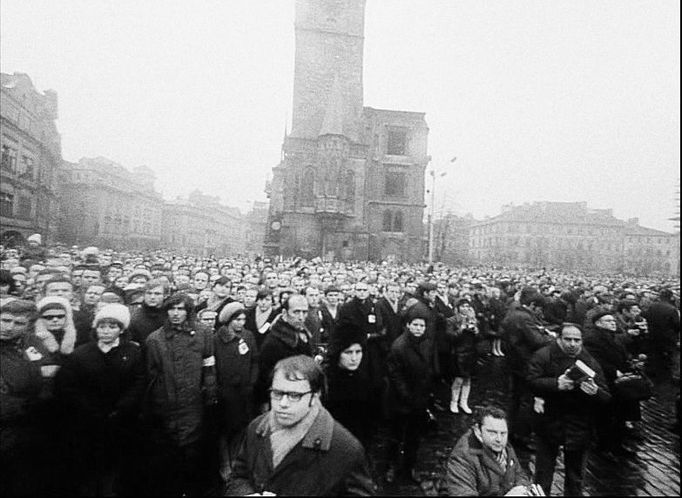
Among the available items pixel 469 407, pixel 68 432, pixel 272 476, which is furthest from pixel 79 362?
pixel 469 407

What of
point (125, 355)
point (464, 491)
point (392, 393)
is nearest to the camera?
point (464, 491)

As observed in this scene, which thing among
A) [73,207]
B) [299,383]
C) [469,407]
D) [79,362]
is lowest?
[469,407]

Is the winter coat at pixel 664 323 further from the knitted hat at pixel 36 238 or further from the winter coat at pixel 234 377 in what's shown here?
the knitted hat at pixel 36 238

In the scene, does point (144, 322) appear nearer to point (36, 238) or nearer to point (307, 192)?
point (36, 238)

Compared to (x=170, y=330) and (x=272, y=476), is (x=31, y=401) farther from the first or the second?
(x=272, y=476)

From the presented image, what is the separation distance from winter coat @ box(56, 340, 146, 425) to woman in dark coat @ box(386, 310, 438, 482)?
8.40 ft

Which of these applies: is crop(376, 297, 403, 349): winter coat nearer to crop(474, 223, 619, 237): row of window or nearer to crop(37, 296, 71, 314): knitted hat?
crop(37, 296, 71, 314): knitted hat

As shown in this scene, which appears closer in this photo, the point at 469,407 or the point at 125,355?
the point at 125,355

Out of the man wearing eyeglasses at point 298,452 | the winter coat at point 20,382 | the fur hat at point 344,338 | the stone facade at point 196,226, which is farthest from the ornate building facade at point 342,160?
the man wearing eyeglasses at point 298,452

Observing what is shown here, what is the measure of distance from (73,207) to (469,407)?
16262 mm

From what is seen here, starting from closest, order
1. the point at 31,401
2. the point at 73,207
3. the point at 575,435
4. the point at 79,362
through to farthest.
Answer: the point at 31,401, the point at 79,362, the point at 575,435, the point at 73,207

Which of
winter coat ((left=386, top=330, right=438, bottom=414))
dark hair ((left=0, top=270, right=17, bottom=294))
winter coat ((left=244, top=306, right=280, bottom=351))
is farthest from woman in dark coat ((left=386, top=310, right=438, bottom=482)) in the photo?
dark hair ((left=0, top=270, right=17, bottom=294))

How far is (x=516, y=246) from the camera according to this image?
74.9 m

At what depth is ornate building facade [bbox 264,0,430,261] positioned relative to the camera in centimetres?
3959
